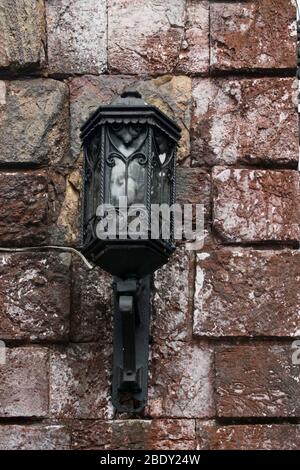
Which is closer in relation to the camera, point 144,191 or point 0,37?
point 144,191

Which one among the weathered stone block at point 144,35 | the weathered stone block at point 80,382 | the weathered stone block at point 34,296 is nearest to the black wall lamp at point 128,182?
the weathered stone block at point 80,382

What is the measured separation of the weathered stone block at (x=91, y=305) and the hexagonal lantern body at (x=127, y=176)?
32 centimetres

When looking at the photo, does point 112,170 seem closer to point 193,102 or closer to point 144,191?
point 144,191

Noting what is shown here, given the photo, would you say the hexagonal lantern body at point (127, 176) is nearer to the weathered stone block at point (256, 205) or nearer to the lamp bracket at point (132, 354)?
the lamp bracket at point (132, 354)

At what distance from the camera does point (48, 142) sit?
4273mm

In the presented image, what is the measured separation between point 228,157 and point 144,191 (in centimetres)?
63

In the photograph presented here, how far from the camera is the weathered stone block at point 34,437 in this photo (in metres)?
3.99

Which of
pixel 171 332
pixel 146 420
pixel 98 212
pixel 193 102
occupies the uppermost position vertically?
pixel 193 102

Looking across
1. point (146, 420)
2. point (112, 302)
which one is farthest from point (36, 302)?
point (146, 420)

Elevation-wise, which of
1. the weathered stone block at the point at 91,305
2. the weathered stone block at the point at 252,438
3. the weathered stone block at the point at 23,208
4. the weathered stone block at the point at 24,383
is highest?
the weathered stone block at the point at 23,208

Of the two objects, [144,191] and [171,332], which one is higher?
[144,191]

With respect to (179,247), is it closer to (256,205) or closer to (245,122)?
(256,205)

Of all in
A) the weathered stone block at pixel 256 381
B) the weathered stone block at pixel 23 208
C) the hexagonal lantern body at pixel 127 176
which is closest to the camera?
the hexagonal lantern body at pixel 127 176

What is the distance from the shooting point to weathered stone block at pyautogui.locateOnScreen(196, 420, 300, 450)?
13.1 ft
